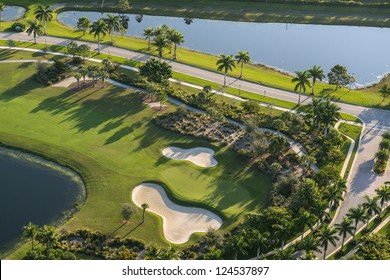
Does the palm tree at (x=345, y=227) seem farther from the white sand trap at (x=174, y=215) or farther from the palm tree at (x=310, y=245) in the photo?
the white sand trap at (x=174, y=215)

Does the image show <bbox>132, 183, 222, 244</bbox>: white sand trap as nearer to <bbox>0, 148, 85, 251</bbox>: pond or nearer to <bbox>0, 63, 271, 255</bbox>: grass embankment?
<bbox>0, 63, 271, 255</bbox>: grass embankment

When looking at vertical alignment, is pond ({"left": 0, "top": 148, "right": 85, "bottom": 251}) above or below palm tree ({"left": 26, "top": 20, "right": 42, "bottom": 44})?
below

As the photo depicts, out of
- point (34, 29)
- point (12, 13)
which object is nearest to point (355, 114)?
point (34, 29)

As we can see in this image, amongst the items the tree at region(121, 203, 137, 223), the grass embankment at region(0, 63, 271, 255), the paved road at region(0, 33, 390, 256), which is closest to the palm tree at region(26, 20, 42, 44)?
the paved road at region(0, 33, 390, 256)

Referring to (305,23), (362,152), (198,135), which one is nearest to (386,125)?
(362,152)

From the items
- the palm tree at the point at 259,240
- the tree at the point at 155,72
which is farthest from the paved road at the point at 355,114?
the tree at the point at 155,72

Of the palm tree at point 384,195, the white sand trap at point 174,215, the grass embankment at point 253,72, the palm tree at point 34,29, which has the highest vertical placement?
the palm tree at point 34,29

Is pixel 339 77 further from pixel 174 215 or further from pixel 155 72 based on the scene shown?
pixel 174 215
